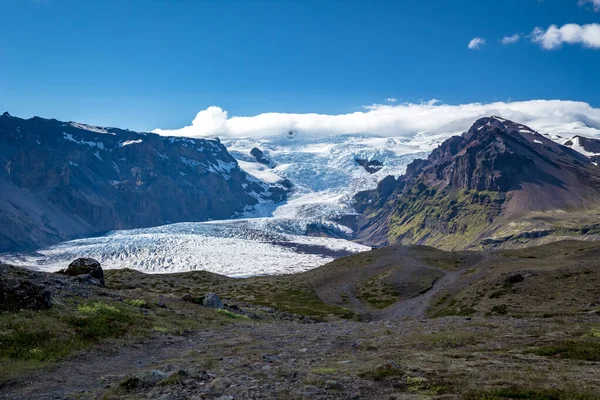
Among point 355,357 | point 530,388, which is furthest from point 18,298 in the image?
point 530,388

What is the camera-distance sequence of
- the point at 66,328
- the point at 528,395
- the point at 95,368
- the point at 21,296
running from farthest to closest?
the point at 21,296 → the point at 66,328 → the point at 95,368 → the point at 528,395

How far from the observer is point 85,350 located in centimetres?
2416

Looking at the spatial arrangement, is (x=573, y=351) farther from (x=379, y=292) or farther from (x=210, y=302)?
(x=379, y=292)

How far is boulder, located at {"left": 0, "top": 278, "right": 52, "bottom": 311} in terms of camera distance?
26.7m

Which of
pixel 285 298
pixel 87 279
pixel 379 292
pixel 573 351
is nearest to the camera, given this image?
pixel 573 351

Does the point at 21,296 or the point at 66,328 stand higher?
the point at 21,296

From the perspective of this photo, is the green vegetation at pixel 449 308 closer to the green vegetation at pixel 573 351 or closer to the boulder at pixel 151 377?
the green vegetation at pixel 573 351

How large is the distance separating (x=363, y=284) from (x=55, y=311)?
113 metres

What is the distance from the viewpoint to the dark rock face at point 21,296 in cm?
2672

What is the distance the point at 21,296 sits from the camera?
2766 centimetres

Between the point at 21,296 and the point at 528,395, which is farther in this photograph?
the point at 21,296

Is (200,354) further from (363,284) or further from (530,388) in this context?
(363,284)

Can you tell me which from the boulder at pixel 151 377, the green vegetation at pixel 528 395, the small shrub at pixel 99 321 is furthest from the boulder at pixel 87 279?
the green vegetation at pixel 528 395

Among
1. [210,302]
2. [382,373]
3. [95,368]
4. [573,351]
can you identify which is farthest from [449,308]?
[95,368]
